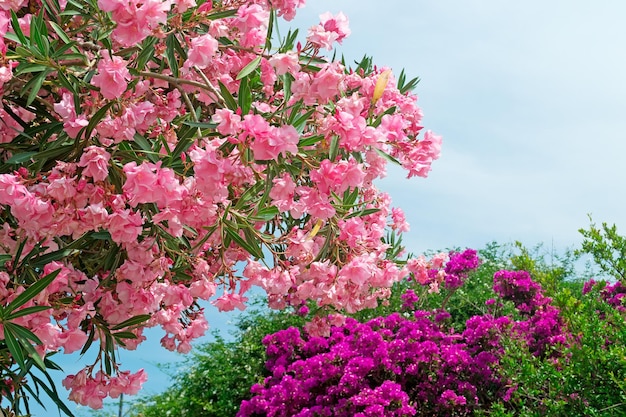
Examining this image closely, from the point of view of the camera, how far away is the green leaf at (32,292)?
2381 mm

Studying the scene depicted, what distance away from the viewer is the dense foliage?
423 centimetres

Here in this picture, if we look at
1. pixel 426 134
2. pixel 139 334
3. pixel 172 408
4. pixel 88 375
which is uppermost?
pixel 172 408

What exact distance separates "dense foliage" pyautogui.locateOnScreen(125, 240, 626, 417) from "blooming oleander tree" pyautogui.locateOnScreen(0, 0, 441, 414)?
1.45m

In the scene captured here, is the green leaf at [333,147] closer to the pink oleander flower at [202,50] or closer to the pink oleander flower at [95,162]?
the pink oleander flower at [202,50]

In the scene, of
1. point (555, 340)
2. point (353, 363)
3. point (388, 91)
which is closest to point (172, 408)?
point (353, 363)

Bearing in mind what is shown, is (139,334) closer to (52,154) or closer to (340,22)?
(52,154)

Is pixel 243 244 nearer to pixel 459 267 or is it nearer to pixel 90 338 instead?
pixel 90 338

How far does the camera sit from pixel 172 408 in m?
7.74

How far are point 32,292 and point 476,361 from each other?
11.9 feet

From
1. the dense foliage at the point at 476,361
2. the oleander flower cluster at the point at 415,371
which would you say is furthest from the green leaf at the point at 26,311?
the oleander flower cluster at the point at 415,371

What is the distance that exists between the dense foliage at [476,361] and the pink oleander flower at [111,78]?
233cm

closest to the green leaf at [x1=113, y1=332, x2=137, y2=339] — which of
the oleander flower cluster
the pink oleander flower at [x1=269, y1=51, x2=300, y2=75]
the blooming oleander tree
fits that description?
the blooming oleander tree

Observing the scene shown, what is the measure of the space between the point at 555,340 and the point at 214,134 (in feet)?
11.3

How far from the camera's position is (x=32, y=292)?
241 centimetres
